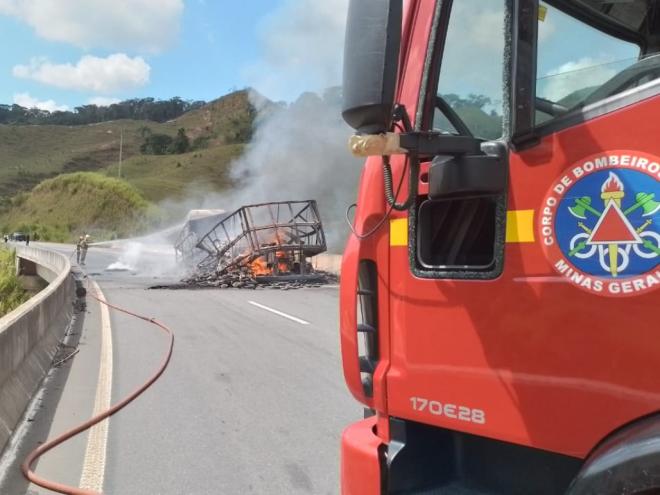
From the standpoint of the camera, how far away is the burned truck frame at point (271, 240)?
776 inches

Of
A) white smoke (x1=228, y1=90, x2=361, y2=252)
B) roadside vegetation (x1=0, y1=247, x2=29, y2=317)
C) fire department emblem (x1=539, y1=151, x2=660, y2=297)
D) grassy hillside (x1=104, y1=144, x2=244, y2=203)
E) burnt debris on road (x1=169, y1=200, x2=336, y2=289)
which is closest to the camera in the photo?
fire department emblem (x1=539, y1=151, x2=660, y2=297)

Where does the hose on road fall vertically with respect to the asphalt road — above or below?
above

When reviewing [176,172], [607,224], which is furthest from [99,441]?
[176,172]

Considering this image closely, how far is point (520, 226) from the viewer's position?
203 cm

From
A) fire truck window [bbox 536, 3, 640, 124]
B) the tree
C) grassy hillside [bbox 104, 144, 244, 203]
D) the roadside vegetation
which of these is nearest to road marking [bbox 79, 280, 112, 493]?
fire truck window [bbox 536, 3, 640, 124]

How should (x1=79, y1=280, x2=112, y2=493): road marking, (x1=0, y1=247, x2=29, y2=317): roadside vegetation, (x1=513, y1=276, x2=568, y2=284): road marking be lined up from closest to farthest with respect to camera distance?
(x1=513, y1=276, x2=568, y2=284): road marking, (x1=79, y1=280, x2=112, y2=493): road marking, (x1=0, y1=247, x2=29, y2=317): roadside vegetation

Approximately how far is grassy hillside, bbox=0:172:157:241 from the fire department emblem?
7083 cm

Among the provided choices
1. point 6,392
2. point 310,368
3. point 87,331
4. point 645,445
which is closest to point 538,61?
point 645,445

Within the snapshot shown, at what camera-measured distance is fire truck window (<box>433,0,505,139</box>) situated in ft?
7.22

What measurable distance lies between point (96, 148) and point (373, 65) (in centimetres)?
13980

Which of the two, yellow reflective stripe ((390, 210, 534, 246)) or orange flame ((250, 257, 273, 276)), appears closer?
yellow reflective stripe ((390, 210, 534, 246))

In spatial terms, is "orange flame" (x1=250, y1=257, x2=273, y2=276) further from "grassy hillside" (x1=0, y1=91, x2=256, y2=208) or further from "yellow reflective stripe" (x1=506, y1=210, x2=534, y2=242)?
"grassy hillside" (x1=0, y1=91, x2=256, y2=208)

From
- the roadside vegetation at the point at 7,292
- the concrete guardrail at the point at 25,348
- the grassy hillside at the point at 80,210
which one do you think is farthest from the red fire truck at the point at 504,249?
the grassy hillside at the point at 80,210

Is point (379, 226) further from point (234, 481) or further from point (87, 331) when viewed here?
point (87, 331)
